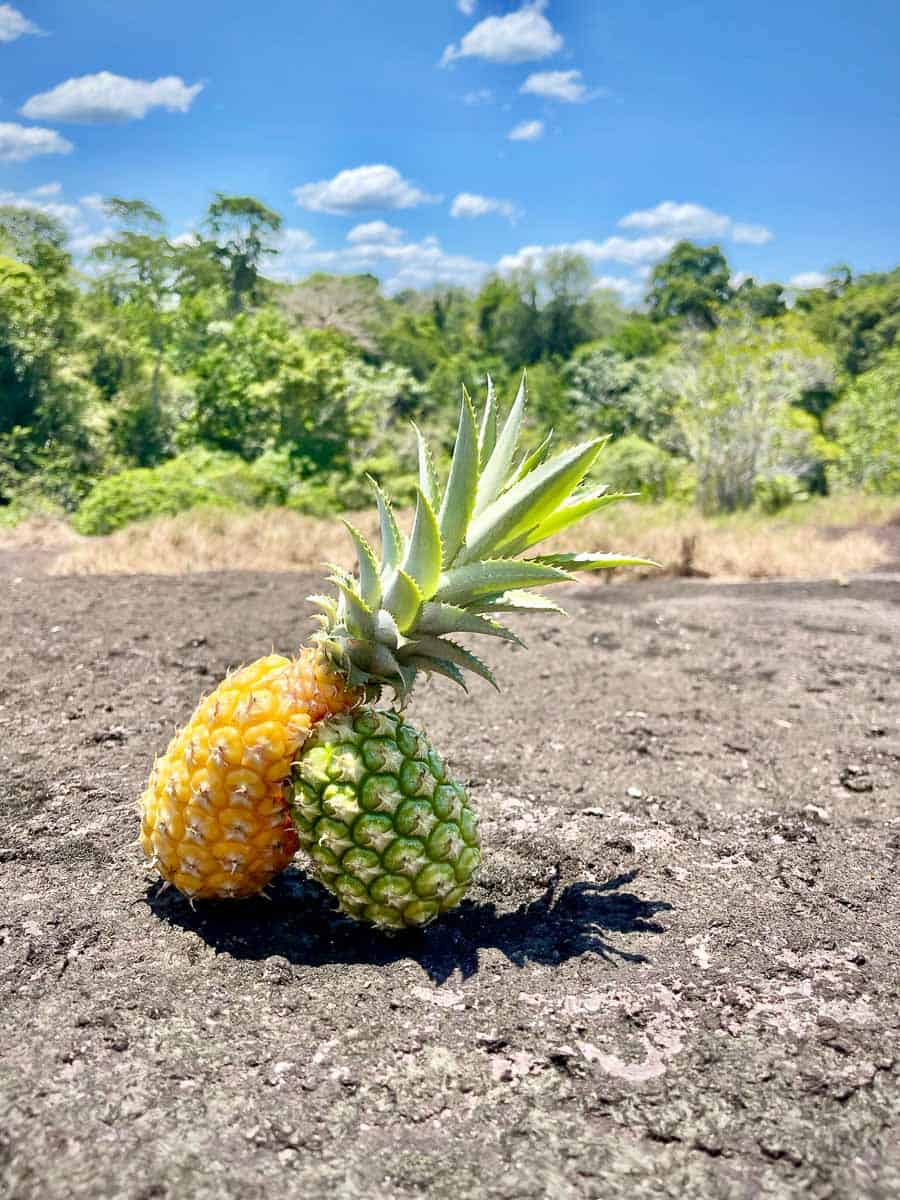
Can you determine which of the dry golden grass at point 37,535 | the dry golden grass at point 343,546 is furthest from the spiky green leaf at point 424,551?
the dry golden grass at point 37,535

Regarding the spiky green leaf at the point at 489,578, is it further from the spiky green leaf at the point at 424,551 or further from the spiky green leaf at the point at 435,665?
the spiky green leaf at the point at 435,665

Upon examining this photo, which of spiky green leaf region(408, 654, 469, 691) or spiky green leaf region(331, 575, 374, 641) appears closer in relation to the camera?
spiky green leaf region(331, 575, 374, 641)

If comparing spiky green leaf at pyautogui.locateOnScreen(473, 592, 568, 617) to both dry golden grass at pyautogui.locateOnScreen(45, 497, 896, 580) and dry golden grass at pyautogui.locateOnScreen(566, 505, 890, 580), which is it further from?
dry golden grass at pyautogui.locateOnScreen(566, 505, 890, 580)

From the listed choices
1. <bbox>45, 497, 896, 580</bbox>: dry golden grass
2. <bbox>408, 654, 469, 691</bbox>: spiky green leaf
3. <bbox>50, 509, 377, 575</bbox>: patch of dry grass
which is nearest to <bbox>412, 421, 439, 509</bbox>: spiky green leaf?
<bbox>408, 654, 469, 691</bbox>: spiky green leaf

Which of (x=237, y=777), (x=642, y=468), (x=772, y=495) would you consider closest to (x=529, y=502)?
(x=237, y=777)

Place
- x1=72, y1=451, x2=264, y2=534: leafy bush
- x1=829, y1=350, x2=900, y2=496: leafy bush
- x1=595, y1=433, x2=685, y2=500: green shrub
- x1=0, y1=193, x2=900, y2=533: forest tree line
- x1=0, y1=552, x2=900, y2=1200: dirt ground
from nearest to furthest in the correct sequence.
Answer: x1=0, y1=552, x2=900, y2=1200: dirt ground < x1=72, y1=451, x2=264, y2=534: leafy bush < x1=0, y1=193, x2=900, y2=533: forest tree line < x1=595, y1=433, x2=685, y2=500: green shrub < x1=829, y1=350, x2=900, y2=496: leafy bush

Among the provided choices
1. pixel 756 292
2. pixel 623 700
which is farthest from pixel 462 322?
pixel 623 700
